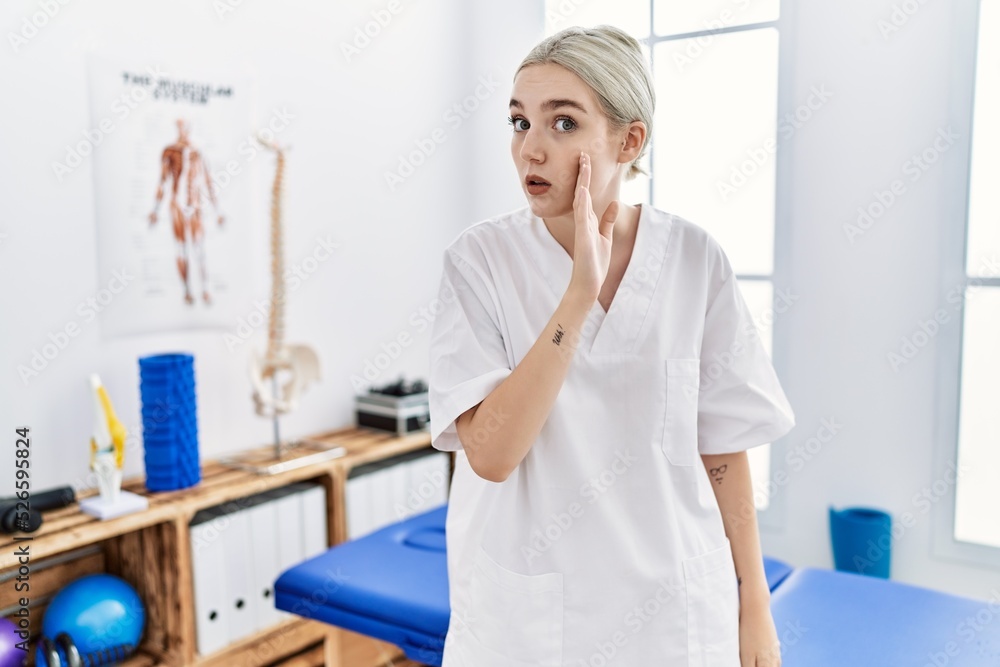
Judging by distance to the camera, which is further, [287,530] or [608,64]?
[287,530]

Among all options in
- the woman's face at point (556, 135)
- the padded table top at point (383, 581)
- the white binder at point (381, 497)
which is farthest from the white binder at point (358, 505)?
the woman's face at point (556, 135)

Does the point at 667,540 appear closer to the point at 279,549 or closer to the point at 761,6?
the point at 279,549

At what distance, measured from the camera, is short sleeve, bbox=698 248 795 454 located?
4.07 ft

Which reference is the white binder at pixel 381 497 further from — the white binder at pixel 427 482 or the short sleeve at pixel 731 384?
the short sleeve at pixel 731 384

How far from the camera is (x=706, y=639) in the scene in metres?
1.19

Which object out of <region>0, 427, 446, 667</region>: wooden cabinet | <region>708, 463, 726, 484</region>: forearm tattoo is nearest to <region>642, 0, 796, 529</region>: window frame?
<region>0, 427, 446, 667</region>: wooden cabinet

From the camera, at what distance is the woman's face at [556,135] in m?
1.12

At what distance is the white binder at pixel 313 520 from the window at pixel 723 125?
58.6 inches

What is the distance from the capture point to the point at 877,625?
1.80 meters

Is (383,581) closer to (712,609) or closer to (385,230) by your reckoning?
(712,609)

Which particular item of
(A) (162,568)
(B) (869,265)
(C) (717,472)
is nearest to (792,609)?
(C) (717,472)

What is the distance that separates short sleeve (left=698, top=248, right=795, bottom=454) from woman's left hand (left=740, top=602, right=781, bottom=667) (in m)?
0.25

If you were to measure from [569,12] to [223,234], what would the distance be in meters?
1.62

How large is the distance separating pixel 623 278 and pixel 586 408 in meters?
0.20
